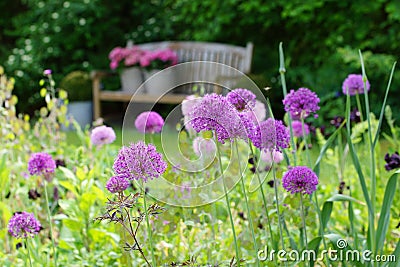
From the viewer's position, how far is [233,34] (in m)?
6.27

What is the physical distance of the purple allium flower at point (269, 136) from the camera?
110 cm

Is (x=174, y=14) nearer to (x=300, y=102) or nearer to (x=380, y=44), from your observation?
(x=380, y=44)

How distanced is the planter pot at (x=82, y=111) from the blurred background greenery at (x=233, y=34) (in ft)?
1.90

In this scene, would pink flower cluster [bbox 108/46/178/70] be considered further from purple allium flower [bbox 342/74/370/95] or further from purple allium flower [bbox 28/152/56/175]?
purple allium flower [bbox 28/152/56/175]

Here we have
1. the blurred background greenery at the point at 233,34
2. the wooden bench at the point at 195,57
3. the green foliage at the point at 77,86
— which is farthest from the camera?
the green foliage at the point at 77,86

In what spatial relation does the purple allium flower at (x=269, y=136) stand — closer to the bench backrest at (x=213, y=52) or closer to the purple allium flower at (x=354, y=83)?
the purple allium flower at (x=354, y=83)

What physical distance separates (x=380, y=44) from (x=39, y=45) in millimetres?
3692

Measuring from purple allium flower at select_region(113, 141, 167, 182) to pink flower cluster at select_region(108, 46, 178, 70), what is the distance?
196 inches

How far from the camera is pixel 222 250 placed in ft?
5.49

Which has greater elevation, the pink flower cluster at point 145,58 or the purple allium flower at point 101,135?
the pink flower cluster at point 145,58

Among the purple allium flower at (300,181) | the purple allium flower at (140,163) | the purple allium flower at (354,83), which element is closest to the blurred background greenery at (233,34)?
the purple allium flower at (354,83)

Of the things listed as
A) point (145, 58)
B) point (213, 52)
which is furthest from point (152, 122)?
Answer: point (213, 52)

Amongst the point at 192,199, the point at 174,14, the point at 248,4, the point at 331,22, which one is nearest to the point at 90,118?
the point at 174,14

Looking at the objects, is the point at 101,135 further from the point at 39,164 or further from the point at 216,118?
the point at 216,118
